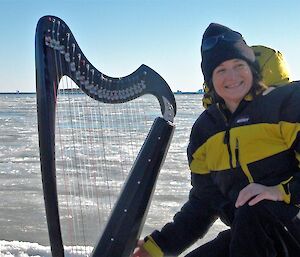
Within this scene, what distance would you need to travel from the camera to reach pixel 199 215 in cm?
240

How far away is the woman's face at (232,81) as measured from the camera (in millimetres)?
2182

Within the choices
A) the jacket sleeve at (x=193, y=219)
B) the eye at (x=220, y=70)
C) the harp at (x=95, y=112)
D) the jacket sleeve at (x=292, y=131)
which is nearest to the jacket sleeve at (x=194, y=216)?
the jacket sleeve at (x=193, y=219)

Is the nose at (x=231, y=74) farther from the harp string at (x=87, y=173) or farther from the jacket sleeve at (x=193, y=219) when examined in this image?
the harp string at (x=87, y=173)

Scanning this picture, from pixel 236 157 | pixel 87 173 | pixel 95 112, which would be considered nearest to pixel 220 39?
pixel 236 157

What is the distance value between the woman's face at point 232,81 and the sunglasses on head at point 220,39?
10 centimetres

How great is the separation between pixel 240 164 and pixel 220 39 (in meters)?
0.51

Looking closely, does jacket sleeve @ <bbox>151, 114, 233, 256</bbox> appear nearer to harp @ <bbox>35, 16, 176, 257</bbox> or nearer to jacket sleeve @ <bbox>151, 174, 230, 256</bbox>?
jacket sleeve @ <bbox>151, 174, 230, 256</bbox>

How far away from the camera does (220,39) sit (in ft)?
7.48

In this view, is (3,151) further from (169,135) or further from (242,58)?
(242,58)

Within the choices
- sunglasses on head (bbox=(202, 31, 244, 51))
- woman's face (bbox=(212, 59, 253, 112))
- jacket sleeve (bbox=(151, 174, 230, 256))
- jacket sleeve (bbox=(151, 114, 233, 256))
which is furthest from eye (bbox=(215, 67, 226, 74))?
jacket sleeve (bbox=(151, 174, 230, 256))

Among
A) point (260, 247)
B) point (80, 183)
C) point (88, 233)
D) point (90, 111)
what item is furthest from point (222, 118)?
point (80, 183)

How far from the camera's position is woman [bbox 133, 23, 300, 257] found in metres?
1.91

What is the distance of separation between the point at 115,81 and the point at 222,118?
66cm

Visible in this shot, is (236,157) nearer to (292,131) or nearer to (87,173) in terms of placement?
(292,131)
